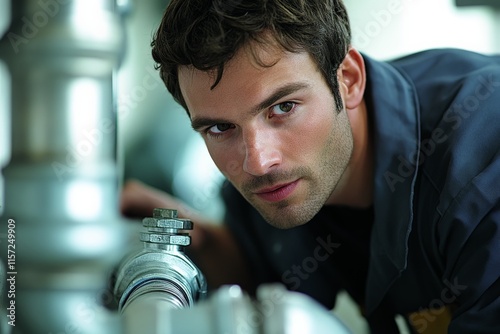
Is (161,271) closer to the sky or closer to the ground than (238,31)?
closer to the ground

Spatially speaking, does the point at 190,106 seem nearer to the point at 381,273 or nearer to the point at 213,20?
the point at 213,20

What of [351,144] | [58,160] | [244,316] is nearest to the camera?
[244,316]

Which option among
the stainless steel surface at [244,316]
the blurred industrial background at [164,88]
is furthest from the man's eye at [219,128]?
the stainless steel surface at [244,316]

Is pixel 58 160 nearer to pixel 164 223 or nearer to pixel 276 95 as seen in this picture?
pixel 164 223

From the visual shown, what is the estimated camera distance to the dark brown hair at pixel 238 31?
499 mm

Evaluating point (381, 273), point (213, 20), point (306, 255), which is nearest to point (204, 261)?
point (306, 255)

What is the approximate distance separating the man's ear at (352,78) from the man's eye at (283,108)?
10cm

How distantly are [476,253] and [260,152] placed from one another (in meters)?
0.19

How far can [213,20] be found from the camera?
50cm

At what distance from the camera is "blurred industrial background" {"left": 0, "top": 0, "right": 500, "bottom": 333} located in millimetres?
648

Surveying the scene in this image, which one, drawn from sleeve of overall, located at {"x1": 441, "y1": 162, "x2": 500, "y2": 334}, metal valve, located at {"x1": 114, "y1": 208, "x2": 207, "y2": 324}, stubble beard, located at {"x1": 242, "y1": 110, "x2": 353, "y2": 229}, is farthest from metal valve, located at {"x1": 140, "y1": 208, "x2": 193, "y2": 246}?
sleeve of overall, located at {"x1": 441, "y1": 162, "x2": 500, "y2": 334}

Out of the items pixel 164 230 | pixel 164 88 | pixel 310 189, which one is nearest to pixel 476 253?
pixel 310 189

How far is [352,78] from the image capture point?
0.63 metres

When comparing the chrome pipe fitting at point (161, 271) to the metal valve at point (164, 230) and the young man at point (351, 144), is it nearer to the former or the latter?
the metal valve at point (164, 230)
